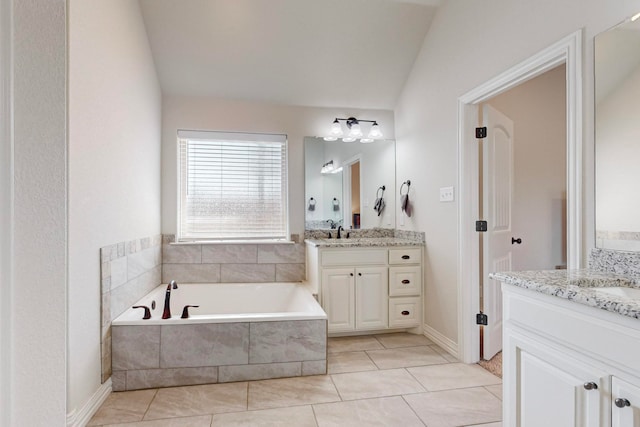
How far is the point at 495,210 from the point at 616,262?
Answer: 1.19 metres

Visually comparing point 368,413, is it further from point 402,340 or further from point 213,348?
point 402,340

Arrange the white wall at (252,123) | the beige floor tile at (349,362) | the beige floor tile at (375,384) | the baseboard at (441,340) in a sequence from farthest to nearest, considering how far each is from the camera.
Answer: the white wall at (252,123)
the baseboard at (441,340)
the beige floor tile at (349,362)
the beige floor tile at (375,384)

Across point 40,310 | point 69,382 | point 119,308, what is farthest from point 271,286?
point 40,310

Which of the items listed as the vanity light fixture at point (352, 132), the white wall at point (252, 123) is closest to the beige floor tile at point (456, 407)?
the white wall at point (252, 123)

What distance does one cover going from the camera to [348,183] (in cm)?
360

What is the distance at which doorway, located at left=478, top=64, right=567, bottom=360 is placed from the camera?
2557mm

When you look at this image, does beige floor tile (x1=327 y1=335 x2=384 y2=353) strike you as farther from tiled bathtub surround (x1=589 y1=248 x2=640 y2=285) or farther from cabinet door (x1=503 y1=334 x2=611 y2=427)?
tiled bathtub surround (x1=589 y1=248 x2=640 y2=285)

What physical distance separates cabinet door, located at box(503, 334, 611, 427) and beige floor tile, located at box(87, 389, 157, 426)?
6.17 feet

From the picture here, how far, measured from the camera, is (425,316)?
123 inches

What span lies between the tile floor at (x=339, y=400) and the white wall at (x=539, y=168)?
1.30 metres

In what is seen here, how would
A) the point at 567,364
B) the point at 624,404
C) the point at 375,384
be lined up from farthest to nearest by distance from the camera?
the point at 375,384 < the point at 567,364 < the point at 624,404

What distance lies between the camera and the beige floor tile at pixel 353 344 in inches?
112

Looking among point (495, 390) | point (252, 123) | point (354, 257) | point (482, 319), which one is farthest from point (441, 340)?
point (252, 123)

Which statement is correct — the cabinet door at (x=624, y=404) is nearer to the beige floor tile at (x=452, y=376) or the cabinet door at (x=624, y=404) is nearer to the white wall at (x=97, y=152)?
the beige floor tile at (x=452, y=376)
